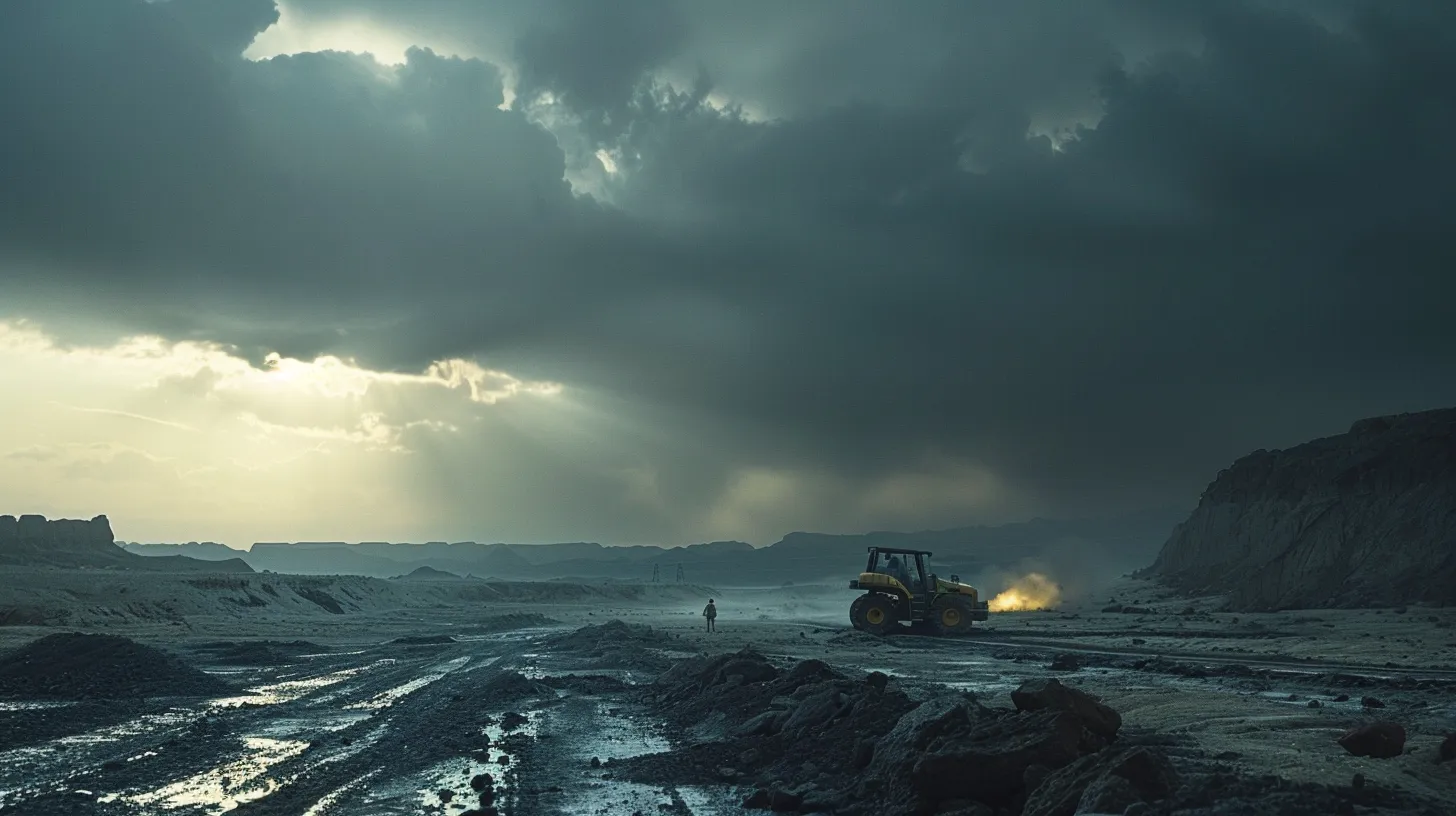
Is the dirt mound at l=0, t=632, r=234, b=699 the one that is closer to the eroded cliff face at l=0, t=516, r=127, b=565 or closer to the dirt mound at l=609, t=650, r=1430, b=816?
the dirt mound at l=609, t=650, r=1430, b=816

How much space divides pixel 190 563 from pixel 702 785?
140879 mm

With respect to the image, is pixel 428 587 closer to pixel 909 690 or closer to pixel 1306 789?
pixel 909 690

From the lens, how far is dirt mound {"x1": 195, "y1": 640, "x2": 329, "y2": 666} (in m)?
31.8

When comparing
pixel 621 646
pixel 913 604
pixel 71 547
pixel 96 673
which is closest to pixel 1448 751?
pixel 96 673

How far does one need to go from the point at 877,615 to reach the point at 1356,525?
97.4ft

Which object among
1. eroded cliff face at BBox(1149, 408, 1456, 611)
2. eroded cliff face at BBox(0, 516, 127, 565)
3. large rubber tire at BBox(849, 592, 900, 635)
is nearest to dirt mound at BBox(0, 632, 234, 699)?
large rubber tire at BBox(849, 592, 900, 635)

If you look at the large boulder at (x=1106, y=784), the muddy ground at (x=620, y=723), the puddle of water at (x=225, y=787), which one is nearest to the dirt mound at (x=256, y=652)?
the muddy ground at (x=620, y=723)

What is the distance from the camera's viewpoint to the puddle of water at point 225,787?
11102mm

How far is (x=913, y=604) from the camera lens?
1458 inches

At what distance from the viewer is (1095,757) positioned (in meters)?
8.39

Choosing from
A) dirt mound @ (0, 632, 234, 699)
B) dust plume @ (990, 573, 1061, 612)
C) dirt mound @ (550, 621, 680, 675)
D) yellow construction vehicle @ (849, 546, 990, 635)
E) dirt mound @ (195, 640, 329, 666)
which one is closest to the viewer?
dirt mound @ (0, 632, 234, 699)

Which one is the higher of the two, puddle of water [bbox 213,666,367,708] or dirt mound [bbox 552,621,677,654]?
puddle of water [bbox 213,666,367,708]

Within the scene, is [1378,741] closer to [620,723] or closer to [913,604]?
[620,723]

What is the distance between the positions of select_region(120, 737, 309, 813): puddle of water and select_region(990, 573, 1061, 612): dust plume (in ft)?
211
